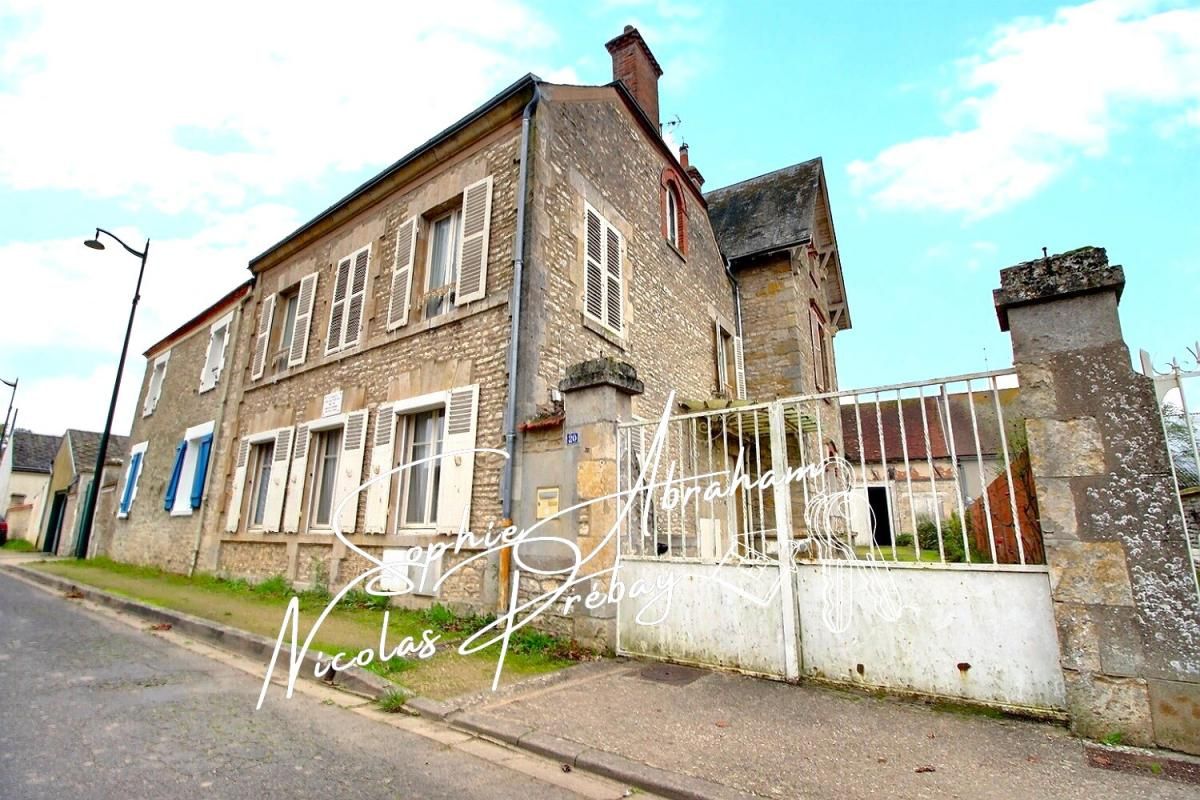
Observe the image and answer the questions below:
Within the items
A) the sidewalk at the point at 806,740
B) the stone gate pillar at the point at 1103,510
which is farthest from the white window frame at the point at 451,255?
the stone gate pillar at the point at 1103,510

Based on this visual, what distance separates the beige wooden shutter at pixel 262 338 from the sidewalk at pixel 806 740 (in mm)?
9314

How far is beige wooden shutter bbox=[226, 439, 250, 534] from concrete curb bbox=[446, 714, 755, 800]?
8.40m

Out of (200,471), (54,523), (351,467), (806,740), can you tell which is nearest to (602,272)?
(351,467)

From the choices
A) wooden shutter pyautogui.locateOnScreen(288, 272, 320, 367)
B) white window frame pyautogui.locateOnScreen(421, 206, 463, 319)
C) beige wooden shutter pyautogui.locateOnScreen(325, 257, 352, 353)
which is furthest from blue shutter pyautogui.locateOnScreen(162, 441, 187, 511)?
Answer: white window frame pyautogui.locateOnScreen(421, 206, 463, 319)

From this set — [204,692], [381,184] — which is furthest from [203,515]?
[204,692]

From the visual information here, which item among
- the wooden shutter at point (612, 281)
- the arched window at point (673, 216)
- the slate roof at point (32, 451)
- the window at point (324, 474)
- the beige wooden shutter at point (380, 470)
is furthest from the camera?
the slate roof at point (32, 451)

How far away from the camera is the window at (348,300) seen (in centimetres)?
913

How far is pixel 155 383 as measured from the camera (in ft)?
50.5

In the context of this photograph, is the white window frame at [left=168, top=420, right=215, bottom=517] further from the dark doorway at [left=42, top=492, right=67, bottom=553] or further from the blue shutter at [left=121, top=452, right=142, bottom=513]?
the dark doorway at [left=42, top=492, right=67, bottom=553]

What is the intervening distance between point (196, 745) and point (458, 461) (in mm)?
3861

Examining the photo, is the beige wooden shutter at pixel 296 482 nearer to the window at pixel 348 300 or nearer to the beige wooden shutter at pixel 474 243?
the window at pixel 348 300

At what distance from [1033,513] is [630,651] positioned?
10.5ft

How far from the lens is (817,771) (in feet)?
9.02

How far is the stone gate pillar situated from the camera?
308 cm
